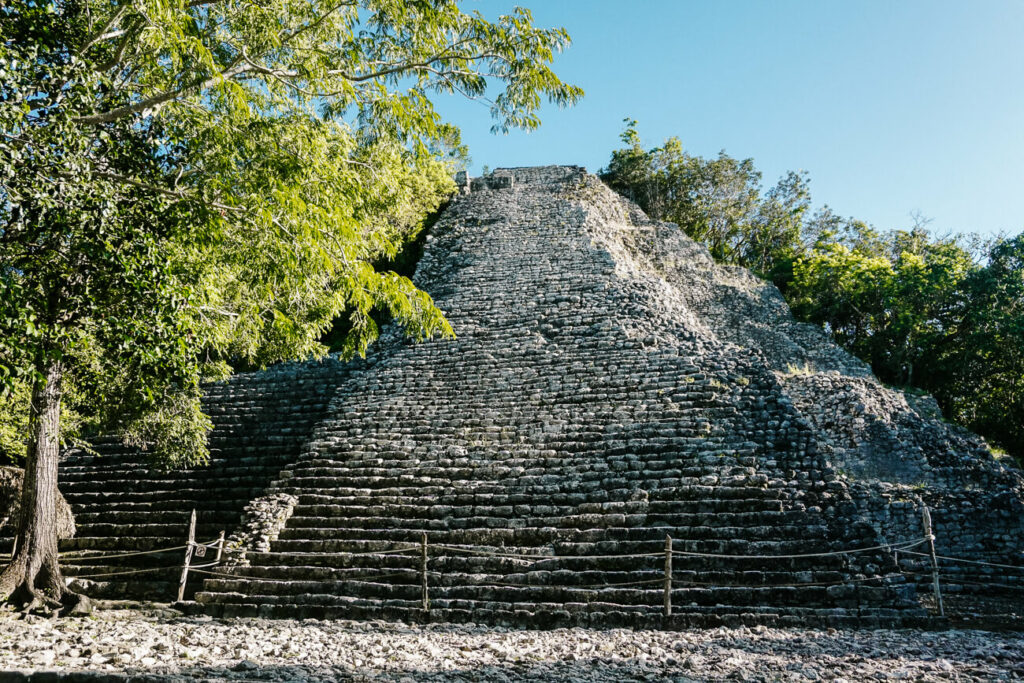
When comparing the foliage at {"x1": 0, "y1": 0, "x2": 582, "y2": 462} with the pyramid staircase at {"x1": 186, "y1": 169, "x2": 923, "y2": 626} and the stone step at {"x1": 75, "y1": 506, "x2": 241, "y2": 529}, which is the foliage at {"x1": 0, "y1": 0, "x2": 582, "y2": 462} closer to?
the stone step at {"x1": 75, "y1": 506, "x2": 241, "y2": 529}

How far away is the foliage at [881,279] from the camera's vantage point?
13.9m

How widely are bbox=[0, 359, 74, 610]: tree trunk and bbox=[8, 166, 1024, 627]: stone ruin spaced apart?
1.09 meters

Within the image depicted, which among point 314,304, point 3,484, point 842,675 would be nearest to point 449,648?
point 842,675

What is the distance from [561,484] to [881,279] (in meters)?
13.0

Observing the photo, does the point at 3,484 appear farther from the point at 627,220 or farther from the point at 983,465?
the point at 627,220

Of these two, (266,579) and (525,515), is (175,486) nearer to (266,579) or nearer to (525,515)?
(266,579)

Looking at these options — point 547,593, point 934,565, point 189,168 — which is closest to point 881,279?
point 934,565

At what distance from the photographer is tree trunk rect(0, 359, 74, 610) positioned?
19.9 feet

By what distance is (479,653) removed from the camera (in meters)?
4.84

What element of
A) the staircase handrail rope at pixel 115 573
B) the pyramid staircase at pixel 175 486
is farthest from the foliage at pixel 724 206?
the staircase handrail rope at pixel 115 573

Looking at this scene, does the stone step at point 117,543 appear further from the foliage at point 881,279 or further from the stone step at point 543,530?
the foliage at point 881,279

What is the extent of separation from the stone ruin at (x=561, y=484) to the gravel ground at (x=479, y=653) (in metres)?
0.46

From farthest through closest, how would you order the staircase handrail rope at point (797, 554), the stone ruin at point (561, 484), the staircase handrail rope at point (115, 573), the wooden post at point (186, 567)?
the staircase handrail rope at point (115, 573) → the wooden post at point (186, 567) → the stone ruin at point (561, 484) → the staircase handrail rope at point (797, 554)

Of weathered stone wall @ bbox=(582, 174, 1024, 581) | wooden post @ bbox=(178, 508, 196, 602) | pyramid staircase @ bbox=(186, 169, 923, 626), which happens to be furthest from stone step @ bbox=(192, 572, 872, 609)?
weathered stone wall @ bbox=(582, 174, 1024, 581)
